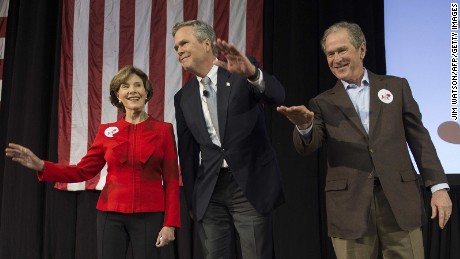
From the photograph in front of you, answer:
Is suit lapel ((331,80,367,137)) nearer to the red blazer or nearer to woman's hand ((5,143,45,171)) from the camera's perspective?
the red blazer

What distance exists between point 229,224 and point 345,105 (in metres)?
0.70

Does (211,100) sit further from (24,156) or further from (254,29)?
(254,29)

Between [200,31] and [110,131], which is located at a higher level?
[200,31]

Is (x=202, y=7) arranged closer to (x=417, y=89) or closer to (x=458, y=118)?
(x=417, y=89)

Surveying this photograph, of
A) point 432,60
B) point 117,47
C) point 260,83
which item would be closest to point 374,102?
point 260,83

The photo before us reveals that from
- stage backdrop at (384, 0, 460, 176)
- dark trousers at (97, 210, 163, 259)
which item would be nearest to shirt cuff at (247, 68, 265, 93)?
dark trousers at (97, 210, 163, 259)

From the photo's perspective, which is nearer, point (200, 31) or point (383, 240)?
point (383, 240)

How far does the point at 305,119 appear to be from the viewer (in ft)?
6.77

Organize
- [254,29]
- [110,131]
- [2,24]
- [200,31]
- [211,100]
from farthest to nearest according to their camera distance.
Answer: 1. [2,24]
2. [254,29]
3. [110,131]
4. [200,31]
5. [211,100]

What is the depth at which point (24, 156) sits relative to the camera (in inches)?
98.4

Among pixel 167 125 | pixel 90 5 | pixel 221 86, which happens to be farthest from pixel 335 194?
pixel 90 5

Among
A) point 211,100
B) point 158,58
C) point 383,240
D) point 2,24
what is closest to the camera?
point 383,240

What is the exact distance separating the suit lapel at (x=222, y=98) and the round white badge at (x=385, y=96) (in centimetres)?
63

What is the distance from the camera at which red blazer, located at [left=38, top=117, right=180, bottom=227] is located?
99.2 inches
